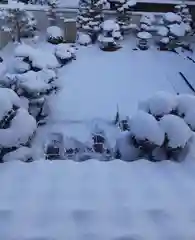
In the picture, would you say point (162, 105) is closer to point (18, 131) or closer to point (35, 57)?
point (18, 131)

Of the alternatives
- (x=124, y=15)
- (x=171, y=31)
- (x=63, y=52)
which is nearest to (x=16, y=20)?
(x=63, y=52)

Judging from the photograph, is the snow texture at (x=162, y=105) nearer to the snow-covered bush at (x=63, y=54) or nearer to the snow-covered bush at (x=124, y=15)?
the snow-covered bush at (x=63, y=54)

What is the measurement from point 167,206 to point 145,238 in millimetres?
404

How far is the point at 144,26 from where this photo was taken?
345 inches

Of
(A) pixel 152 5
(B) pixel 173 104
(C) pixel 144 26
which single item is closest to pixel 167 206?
(B) pixel 173 104

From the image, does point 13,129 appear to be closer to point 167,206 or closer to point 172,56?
point 167,206

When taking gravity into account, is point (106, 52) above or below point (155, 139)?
below

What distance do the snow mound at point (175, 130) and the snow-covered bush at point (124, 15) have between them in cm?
573

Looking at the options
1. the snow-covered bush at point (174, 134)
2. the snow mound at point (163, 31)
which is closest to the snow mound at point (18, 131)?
the snow-covered bush at point (174, 134)

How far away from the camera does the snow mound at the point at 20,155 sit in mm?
3787

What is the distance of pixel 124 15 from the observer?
905cm

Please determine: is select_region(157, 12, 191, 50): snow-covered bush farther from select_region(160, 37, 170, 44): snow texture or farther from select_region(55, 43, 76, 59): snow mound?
select_region(55, 43, 76, 59): snow mound

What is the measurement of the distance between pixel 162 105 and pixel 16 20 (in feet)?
18.1

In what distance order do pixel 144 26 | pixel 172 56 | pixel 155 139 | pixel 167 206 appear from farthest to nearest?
1. pixel 144 26
2. pixel 172 56
3. pixel 155 139
4. pixel 167 206
